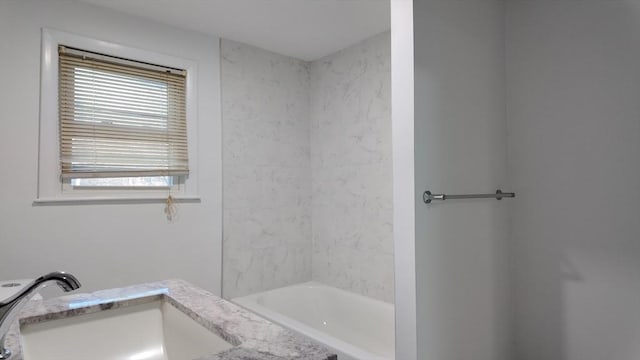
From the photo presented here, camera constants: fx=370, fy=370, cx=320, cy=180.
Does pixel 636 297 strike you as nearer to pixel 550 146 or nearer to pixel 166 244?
pixel 550 146

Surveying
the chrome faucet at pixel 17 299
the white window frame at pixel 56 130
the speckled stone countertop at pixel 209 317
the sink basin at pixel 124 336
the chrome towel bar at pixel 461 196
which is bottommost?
the sink basin at pixel 124 336

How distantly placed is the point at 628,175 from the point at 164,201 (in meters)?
2.66

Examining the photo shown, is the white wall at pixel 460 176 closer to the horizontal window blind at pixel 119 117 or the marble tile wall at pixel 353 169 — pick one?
the marble tile wall at pixel 353 169

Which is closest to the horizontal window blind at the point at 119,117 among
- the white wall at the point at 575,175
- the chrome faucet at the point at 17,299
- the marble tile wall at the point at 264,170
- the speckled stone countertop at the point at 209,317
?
the marble tile wall at the point at 264,170

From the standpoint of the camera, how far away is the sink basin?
892 millimetres

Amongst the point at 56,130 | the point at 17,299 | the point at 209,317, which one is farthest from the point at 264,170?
the point at 17,299

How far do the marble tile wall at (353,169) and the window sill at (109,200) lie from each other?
114 centimetres

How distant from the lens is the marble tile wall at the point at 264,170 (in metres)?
2.92

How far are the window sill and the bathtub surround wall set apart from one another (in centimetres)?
34

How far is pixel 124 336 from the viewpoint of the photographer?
3.26 feet

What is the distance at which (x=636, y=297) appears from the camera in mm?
1719

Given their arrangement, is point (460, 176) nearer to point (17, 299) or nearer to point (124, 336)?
point (124, 336)

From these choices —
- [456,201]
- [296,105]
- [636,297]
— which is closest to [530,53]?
[456,201]

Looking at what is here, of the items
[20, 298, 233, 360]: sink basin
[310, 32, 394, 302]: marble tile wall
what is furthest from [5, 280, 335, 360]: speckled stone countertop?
[310, 32, 394, 302]: marble tile wall
